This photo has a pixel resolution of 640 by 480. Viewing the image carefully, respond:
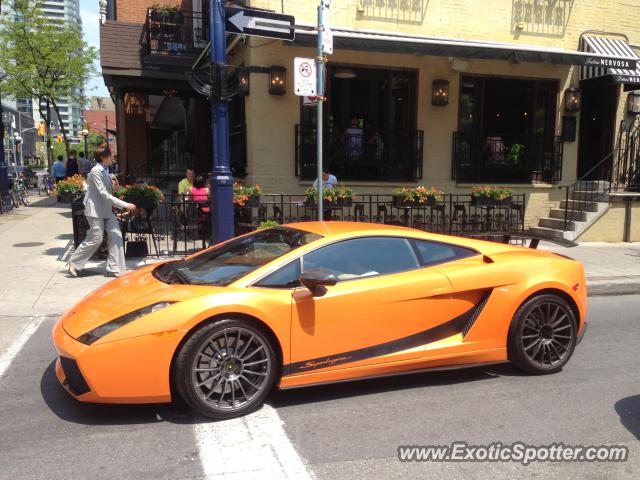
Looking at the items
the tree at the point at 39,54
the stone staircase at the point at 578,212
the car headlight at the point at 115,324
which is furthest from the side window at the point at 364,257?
the tree at the point at 39,54

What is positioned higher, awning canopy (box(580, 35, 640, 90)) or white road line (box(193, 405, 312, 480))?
awning canopy (box(580, 35, 640, 90))

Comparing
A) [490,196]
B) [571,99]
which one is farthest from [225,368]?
[571,99]

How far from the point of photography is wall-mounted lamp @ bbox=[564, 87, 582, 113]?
13.3m

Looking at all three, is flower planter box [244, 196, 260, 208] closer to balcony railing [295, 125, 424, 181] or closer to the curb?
balcony railing [295, 125, 424, 181]

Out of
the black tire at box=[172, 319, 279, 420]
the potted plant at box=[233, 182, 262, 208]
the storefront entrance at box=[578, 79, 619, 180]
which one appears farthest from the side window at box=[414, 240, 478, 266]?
the storefront entrance at box=[578, 79, 619, 180]

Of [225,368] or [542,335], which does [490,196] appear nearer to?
[542,335]

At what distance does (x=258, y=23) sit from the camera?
302 inches

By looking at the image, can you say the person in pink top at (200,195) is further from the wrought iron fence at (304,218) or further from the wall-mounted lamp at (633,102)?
the wall-mounted lamp at (633,102)

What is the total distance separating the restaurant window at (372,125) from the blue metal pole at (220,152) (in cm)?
438

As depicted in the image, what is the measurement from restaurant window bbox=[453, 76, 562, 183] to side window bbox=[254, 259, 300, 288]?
31.7ft

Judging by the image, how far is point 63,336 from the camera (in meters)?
3.85

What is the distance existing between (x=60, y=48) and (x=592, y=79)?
2655 centimetres

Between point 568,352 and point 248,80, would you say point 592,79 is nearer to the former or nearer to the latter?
point 248,80

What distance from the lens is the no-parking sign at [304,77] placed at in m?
7.08
